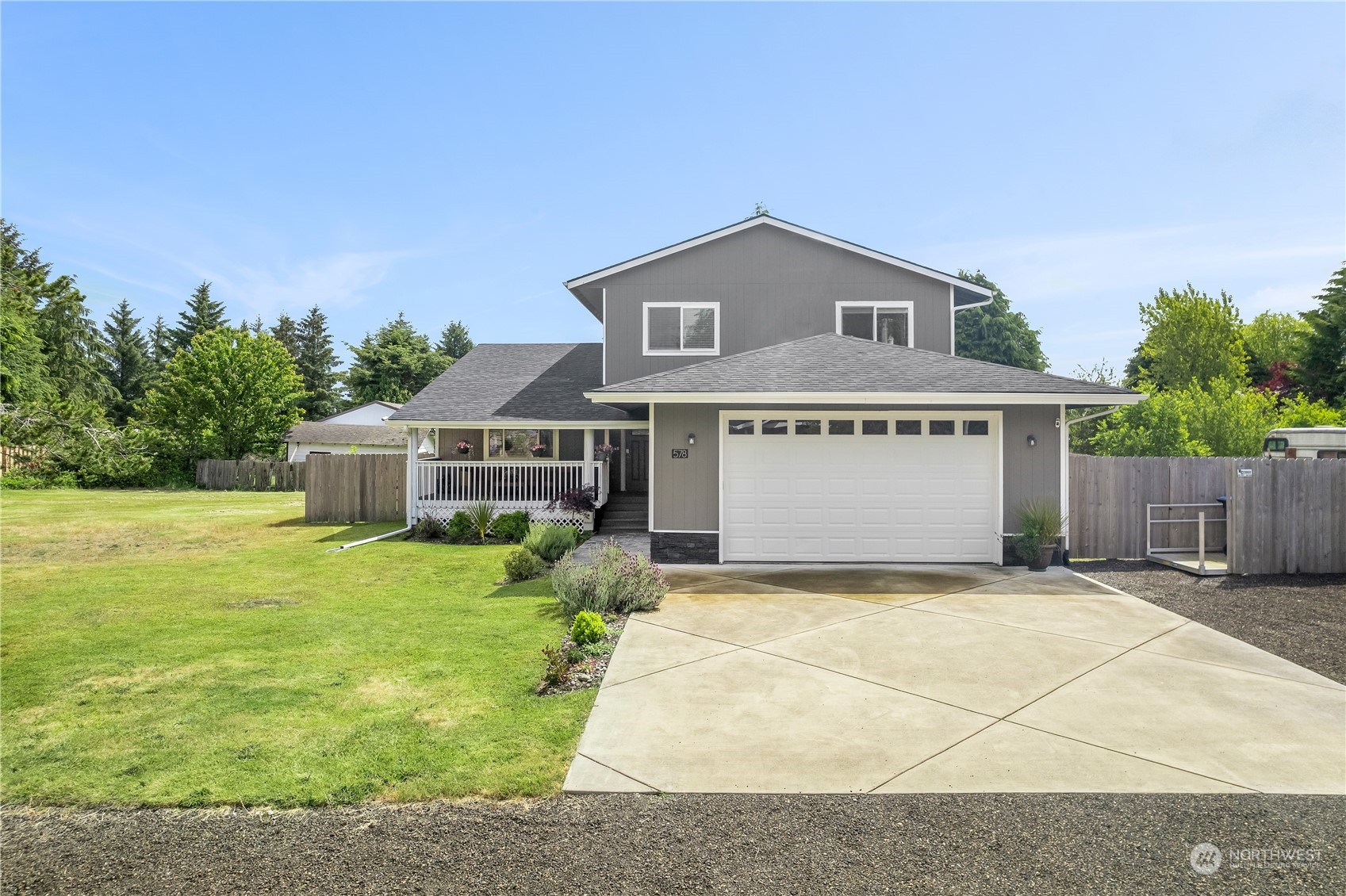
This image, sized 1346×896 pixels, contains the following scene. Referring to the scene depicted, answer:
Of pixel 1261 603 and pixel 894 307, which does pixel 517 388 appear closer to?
pixel 894 307

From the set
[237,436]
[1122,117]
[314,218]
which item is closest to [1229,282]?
[1122,117]

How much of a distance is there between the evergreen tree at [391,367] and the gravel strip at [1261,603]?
47.3m

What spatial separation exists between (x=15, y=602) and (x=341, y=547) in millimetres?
5042

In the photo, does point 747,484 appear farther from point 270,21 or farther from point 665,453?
point 270,21

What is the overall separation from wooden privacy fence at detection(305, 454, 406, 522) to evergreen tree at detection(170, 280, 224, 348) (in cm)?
4535

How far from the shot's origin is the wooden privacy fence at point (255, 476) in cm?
3206

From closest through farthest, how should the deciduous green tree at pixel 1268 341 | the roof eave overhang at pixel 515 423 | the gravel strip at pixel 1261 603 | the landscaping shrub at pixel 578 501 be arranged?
the gravel strip at pixel 1261 603
the landscaping shrub at pixel 578 501
the roof eave overhang at pixel 515 423
the deciduous green tree at pixel 1268 341

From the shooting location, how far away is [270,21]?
10367 millimetres

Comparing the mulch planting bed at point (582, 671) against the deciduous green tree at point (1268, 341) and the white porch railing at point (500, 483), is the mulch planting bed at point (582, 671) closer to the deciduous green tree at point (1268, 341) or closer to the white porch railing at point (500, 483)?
the white porch railing at point (500, 483)

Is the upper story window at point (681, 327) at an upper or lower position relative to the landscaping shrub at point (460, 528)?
upper

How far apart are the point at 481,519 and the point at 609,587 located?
757 cm

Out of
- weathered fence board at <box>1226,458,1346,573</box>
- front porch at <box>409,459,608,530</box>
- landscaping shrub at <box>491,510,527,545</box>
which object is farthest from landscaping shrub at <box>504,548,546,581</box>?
weathered fence board at <box>1226,458,1346,573</box>

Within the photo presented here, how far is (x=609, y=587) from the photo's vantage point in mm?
7914

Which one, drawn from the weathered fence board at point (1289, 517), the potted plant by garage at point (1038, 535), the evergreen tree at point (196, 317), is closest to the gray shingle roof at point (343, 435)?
the evergreen tree at point (196, 317)
